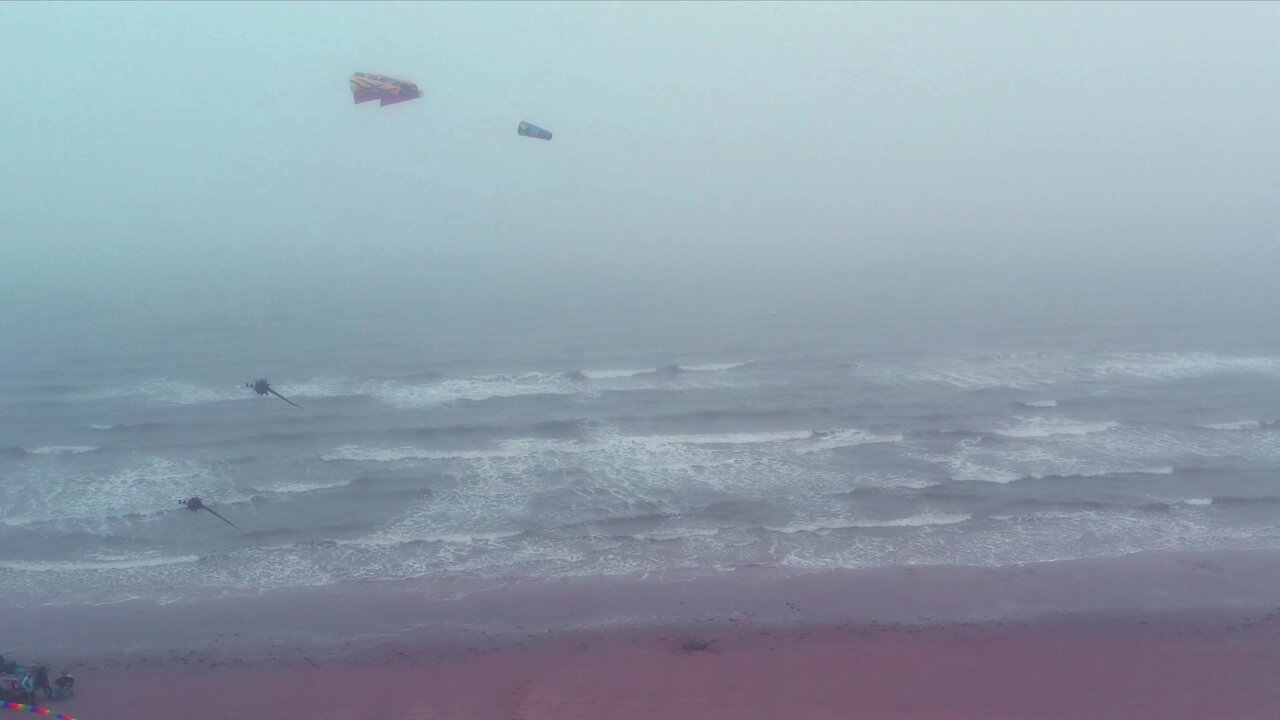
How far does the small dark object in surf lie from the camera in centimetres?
1211

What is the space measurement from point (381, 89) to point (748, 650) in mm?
13549

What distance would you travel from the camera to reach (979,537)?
15.7 meters

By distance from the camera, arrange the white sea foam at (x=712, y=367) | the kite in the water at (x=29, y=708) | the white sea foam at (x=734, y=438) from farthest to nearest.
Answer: the white sea foam at (x=712, y=367) → the white sea foam at (x=734, y=438) → the kite in the water at (x=29, y=708)

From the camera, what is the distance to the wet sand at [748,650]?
1094 cm

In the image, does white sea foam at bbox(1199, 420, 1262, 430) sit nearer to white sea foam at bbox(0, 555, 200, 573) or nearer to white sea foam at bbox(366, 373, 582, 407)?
white sea foam at bbox(366, 373, 582, 407)

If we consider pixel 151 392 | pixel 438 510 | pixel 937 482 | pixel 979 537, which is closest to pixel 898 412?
pixel 937 482

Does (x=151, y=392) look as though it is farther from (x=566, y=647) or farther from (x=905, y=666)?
(x=905, y=666)

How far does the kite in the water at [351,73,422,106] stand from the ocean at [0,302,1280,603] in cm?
900

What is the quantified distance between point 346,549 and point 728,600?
25.9 ft

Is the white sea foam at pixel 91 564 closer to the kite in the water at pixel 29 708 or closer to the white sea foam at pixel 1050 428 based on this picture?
the kite in the water at pixel 29 708

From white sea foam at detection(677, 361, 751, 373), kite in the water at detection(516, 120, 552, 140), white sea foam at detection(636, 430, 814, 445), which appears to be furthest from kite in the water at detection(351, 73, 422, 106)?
white sea foam at detection(677, 361, 751, 373)

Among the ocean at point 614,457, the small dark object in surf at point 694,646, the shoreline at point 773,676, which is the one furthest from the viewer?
the ocean at point 614,457

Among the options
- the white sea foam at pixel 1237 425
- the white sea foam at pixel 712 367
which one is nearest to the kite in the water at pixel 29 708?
the white sea foam at pixel 712 367

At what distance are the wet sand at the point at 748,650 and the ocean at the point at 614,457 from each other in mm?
917
